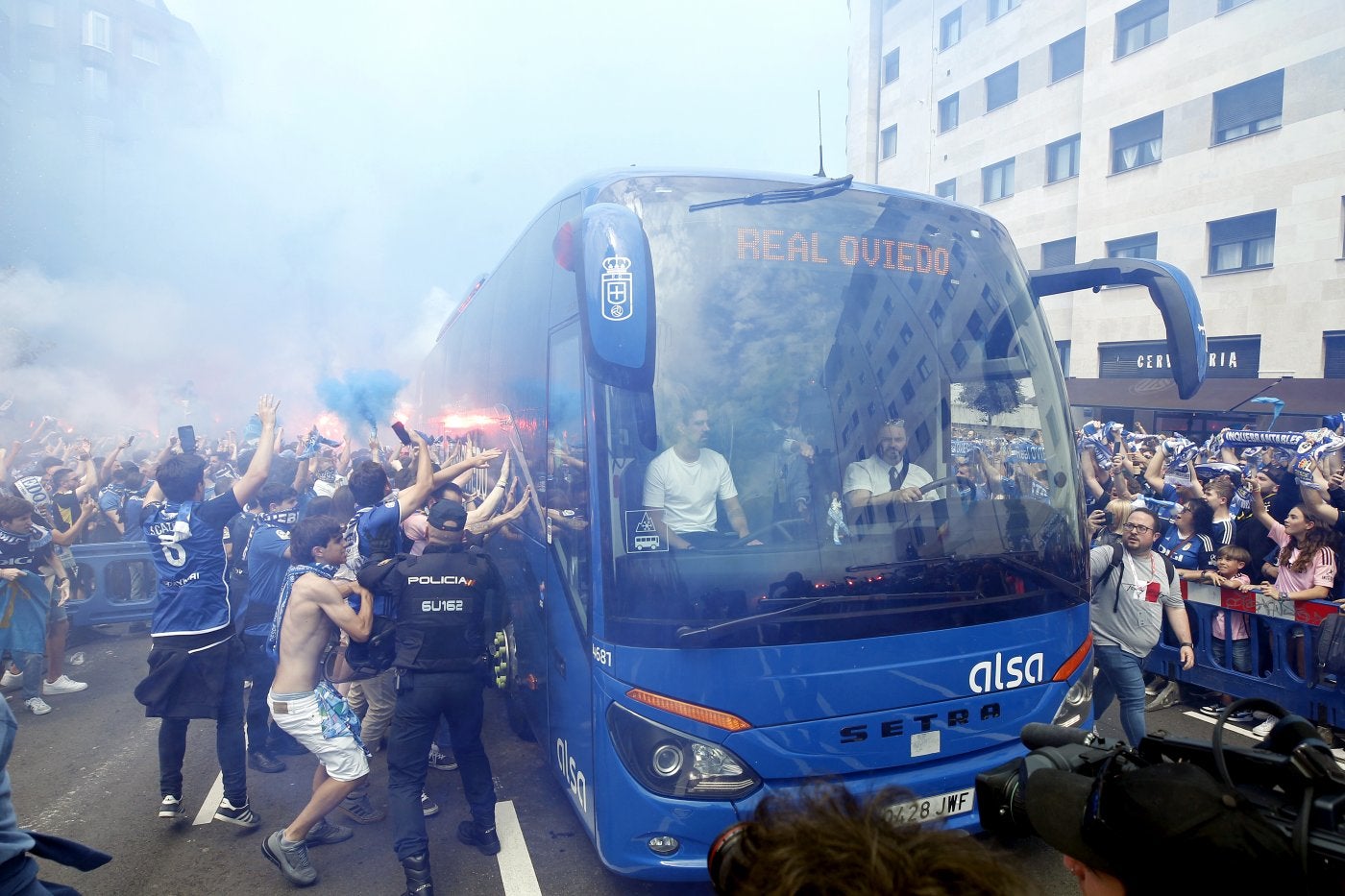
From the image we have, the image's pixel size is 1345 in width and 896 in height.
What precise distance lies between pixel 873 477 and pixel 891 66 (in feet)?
108

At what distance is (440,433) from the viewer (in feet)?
35.1

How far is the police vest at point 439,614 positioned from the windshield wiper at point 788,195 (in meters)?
2.19

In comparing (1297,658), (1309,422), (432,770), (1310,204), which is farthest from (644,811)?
(1310,204)

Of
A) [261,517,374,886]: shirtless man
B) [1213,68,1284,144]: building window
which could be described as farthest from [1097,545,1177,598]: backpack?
[1213,68,1284,144]: building window

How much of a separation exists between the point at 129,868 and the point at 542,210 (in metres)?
4.31

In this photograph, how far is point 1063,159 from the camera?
2503 cm

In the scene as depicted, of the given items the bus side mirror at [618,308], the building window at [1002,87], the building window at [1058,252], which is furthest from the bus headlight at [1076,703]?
the building window at [1002,87]

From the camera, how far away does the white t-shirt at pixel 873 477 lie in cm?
354

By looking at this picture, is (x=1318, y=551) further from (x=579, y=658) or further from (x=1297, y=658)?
(x=579, y=658)

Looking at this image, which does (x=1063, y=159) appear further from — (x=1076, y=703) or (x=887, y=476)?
(x=887, y=476)

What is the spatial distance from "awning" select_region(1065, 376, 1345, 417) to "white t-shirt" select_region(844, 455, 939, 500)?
14.0m

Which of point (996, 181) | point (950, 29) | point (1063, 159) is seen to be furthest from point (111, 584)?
point (950, 29)

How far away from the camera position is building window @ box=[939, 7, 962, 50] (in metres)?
28.5

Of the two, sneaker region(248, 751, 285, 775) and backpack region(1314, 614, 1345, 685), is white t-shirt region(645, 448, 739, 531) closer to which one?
sneaker region(248, 751, 285, 775)
